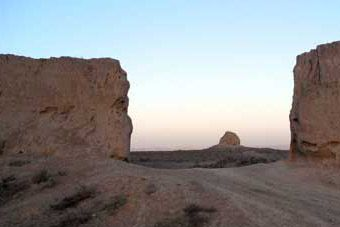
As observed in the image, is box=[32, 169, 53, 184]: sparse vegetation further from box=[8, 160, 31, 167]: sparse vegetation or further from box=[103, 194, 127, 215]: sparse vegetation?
box=[103, 194, 127, 215]: sparse vegetation

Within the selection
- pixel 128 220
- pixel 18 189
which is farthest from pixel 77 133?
pixel 128 220

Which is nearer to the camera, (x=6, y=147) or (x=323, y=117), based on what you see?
(x=6, y=147)

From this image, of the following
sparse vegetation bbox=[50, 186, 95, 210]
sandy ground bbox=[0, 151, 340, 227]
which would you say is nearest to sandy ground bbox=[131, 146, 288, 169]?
sandy ground bbox=[0, 151, 340, 227]

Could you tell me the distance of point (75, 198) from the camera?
379 inches

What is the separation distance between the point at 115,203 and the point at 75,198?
2.88 feet

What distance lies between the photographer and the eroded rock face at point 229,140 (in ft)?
121

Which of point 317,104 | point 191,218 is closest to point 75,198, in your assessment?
point 191,218

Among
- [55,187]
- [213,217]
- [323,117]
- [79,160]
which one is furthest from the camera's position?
[323,117]

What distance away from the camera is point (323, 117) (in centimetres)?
1467

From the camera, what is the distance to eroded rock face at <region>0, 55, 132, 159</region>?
43.2 ft

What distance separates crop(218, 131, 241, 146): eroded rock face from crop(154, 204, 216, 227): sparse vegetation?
27944 millimetres

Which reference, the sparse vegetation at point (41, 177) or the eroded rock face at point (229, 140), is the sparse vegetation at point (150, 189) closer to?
the sparse vegetation at point (41, 177)

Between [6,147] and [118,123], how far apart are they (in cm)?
266

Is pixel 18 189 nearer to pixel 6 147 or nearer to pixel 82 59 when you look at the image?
pixel 6 147
